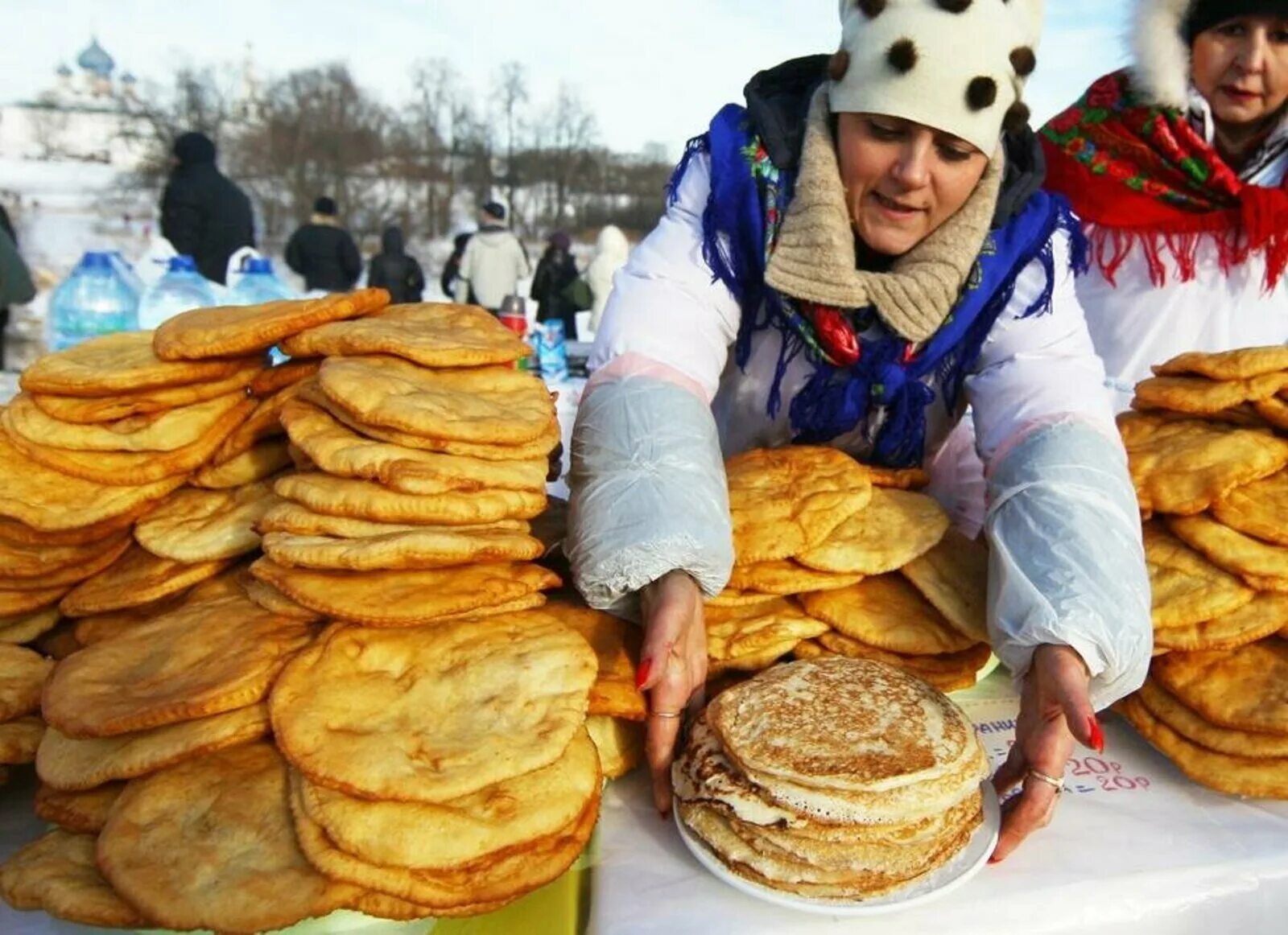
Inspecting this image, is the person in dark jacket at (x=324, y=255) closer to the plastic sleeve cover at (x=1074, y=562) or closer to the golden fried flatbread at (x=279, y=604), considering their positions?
the golden fried flatbread at (x=279, y=604)

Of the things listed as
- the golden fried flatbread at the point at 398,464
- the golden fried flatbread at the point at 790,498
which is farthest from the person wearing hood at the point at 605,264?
the golden fried flatbread at the point at 398,464

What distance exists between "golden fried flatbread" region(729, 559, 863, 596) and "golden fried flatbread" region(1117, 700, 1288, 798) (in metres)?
0.72

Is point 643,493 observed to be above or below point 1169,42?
below

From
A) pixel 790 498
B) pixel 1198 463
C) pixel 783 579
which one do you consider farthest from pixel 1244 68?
pixel 783 579

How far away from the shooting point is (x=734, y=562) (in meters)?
1.83

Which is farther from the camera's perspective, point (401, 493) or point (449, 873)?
point (401, 493)

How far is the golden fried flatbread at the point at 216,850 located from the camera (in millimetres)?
1219

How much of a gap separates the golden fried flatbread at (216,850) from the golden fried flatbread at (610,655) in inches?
22.3

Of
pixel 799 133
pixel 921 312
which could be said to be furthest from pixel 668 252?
pixel 921 312

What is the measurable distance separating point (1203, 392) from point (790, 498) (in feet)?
3.35

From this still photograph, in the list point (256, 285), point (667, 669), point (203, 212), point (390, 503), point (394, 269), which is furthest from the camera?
point (394, 269)

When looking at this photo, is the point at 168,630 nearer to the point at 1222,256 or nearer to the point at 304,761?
the point at 304,761

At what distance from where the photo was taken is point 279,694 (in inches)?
56.0

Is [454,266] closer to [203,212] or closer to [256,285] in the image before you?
[203,212]
